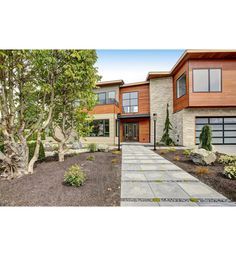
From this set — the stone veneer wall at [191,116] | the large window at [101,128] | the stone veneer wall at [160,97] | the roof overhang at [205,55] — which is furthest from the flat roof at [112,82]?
the stone veneer wall at [191,116]

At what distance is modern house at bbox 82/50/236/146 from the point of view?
35.0ft

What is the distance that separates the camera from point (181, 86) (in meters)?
12.4

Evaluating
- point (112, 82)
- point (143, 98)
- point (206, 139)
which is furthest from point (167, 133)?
point (112, 82)

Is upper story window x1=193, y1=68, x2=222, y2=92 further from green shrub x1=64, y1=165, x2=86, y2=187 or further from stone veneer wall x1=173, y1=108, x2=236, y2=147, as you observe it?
green shrub x1=64, y1=165, x2=86, y2=187

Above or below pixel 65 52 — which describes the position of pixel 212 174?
below

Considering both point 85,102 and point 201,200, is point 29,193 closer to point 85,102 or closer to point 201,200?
point 201,200

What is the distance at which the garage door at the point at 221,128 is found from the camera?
1154cm

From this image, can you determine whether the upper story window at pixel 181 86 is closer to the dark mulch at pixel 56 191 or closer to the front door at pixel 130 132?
the front door at pixel 130 132

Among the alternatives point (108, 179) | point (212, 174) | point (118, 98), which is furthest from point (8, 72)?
point (118, 98)

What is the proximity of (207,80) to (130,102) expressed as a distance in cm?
782

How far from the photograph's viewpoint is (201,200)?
10.3ft

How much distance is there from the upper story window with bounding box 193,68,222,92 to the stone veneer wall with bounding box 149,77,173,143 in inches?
138

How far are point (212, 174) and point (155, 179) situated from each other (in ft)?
6.92
